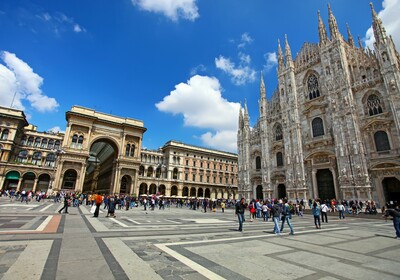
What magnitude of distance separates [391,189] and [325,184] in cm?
667

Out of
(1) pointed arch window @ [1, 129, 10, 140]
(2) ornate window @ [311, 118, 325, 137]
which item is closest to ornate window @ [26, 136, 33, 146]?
(1) pointed arch window @ [1, 129, 10, 140]

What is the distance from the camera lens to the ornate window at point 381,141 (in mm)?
22906

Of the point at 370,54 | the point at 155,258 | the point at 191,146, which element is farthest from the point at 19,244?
the point at 191,146

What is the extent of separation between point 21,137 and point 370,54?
70.0m

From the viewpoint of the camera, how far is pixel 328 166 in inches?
1075

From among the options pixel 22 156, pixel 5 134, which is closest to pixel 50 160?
pixel 22 156

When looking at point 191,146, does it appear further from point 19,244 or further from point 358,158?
point 19,244

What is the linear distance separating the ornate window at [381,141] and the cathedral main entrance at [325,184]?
616cm

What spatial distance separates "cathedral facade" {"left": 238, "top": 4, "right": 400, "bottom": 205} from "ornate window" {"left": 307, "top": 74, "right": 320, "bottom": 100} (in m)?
0.15

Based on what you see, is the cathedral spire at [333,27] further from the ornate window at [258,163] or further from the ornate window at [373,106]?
the ornate window at [258,163]

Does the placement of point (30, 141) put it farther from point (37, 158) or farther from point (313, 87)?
point (313, 87)

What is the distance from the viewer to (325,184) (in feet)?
91.3

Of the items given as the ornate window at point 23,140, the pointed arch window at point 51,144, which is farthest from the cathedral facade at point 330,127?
the ornate window at point 23,140

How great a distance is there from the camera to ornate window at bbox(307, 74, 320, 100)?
31.7 m
